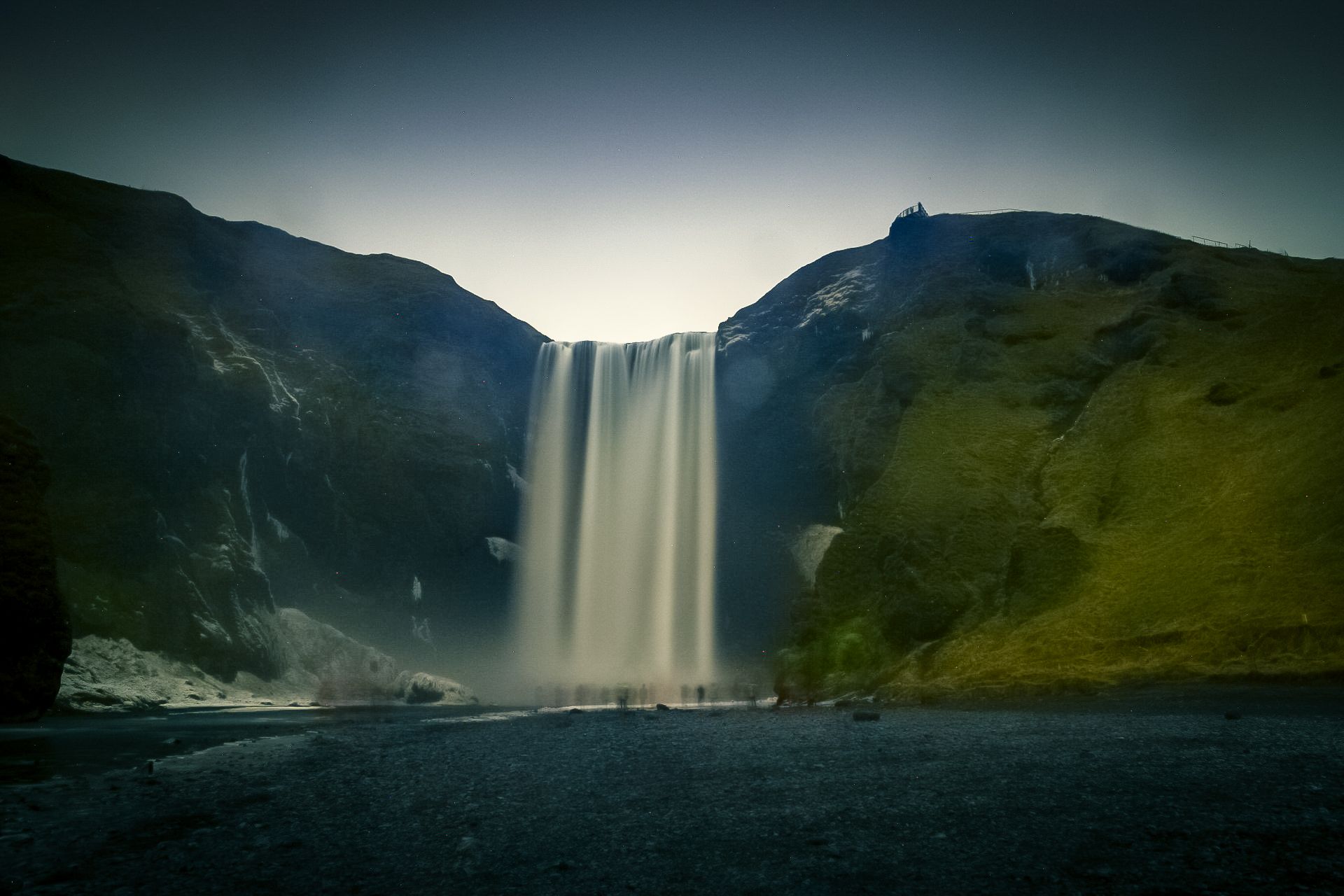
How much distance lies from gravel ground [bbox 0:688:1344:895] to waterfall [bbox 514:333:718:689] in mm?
41719

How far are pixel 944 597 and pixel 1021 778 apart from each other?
29564 millimetres

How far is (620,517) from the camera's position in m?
64.9

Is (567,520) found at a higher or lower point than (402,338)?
lower

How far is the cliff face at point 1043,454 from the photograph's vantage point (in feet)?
104

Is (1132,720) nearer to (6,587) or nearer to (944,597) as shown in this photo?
(944,597)

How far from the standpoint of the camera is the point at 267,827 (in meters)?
10.7

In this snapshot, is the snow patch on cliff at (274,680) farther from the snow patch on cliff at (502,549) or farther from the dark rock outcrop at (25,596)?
the dark rock outcrop at (25,596)

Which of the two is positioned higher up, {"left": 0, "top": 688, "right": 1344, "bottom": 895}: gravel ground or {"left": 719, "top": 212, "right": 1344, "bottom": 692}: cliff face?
{"left": 719, "top": 212, "right": 1344, "bottom": 692}: cliff face

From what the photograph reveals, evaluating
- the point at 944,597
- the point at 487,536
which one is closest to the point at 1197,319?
the point at 944,597

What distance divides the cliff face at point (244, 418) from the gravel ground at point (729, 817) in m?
32.4

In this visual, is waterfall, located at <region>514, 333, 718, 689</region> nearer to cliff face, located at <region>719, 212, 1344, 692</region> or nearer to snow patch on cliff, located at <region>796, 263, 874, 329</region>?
cliff face, located at <region>719, 212, 1344, 692</region>

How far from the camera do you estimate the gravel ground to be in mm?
8109

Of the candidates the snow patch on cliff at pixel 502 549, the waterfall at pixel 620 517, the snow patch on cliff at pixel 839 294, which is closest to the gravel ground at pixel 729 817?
the waterfall at pixel 620 517

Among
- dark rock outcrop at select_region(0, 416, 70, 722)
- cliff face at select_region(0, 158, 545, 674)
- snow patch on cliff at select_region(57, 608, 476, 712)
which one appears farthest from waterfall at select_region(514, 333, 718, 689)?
dark rock outcrop at select_region(0, 416, 70, 722)
